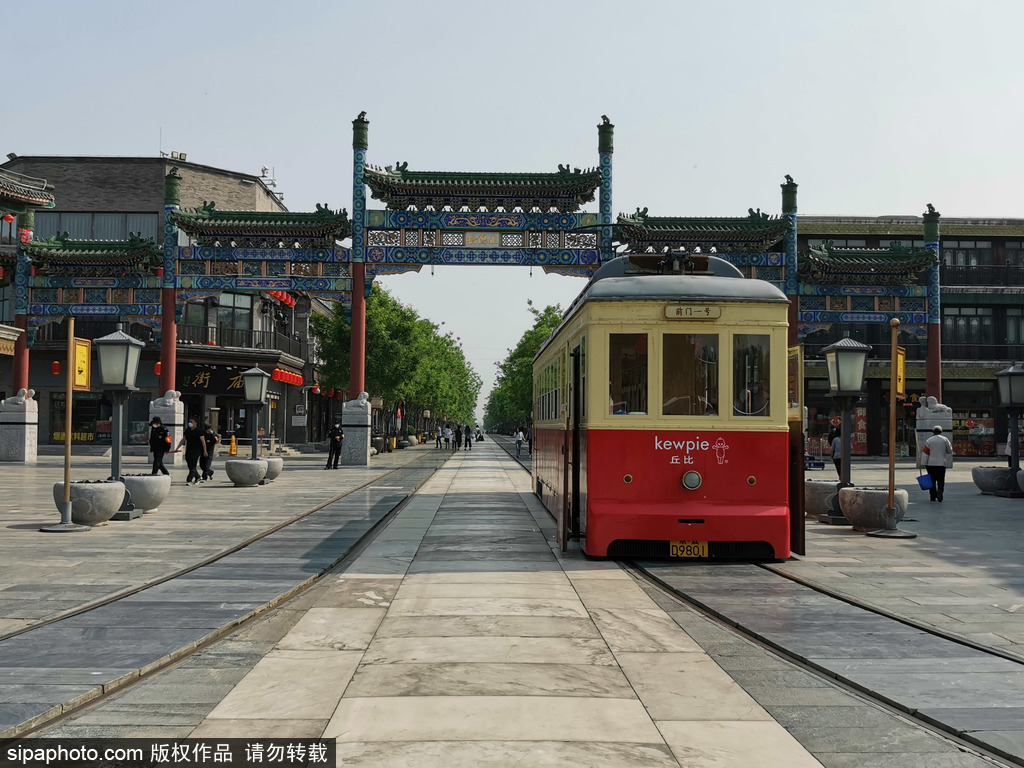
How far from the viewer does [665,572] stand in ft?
31.5

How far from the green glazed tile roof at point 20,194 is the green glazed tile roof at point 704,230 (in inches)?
694

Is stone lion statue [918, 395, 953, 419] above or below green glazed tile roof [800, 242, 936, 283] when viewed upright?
below

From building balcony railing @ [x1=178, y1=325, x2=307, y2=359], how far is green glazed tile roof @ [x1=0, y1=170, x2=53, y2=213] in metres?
17.5

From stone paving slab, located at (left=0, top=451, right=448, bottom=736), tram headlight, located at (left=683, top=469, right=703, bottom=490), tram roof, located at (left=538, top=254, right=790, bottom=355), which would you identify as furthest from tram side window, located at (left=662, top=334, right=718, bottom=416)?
stone paving slab, located at (left=0, top=451, right=448, bottom=736)

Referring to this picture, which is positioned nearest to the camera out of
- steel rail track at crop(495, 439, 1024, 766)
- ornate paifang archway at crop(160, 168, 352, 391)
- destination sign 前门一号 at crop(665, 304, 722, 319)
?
steel rail track at crop(495, 439, 1024, 766)

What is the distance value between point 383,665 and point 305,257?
2658cm

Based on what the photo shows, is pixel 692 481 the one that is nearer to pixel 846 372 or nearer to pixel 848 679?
pixel 848 679

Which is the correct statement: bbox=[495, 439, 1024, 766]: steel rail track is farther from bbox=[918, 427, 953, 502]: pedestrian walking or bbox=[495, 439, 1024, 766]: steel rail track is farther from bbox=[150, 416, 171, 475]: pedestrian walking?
bbox=[150, 416, 171, 475]: pedestrian walking

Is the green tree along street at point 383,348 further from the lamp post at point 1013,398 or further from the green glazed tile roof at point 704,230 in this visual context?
the lamp post at point 1013,398

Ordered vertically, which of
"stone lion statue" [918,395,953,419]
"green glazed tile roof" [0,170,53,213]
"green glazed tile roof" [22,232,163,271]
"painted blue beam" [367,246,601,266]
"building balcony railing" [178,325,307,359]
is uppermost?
"green glazed tile roof" [0,170,53,213]

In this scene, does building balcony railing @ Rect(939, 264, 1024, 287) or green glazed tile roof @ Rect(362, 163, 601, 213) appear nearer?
green glazed tile roof @ Rect(362, 163, 601, 213)

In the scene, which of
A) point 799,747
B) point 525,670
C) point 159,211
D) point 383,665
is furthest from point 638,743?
point 159,211

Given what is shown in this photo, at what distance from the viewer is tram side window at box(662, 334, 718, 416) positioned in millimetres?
9922

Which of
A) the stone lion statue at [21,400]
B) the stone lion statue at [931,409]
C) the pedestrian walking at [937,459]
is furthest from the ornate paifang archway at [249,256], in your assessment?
the stone lion statue at [931,409]
